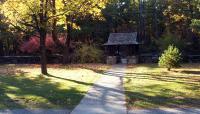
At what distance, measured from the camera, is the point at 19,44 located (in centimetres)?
4422

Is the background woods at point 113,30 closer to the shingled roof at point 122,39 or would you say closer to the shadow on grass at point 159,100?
the shingled roof at point 122,39

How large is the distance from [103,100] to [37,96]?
266cm

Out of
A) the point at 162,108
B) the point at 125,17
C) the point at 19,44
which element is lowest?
the point at 162,108

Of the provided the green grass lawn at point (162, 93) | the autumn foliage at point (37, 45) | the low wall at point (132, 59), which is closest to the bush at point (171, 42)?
the low wall at point (132, 59)

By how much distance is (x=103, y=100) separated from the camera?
1420 centimetres

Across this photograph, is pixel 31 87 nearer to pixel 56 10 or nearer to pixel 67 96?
pixel 67 96

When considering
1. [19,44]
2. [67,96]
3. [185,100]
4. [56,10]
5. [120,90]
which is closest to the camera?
[185,100]

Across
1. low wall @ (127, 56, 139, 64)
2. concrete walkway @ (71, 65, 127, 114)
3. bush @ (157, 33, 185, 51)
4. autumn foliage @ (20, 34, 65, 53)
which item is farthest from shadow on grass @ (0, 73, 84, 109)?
bush @ (157, 33, 185, 51)

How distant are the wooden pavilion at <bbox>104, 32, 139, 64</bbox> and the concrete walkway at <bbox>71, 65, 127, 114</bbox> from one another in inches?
762

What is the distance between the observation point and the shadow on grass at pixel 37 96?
44.2 feet

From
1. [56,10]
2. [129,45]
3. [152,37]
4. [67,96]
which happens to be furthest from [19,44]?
[67,96]

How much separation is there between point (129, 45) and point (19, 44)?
1220 centimetres

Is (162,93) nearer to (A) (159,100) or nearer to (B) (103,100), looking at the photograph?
(A) (159,100)

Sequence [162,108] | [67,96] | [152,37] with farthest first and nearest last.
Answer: [152,37], [67,96], [162,108]
